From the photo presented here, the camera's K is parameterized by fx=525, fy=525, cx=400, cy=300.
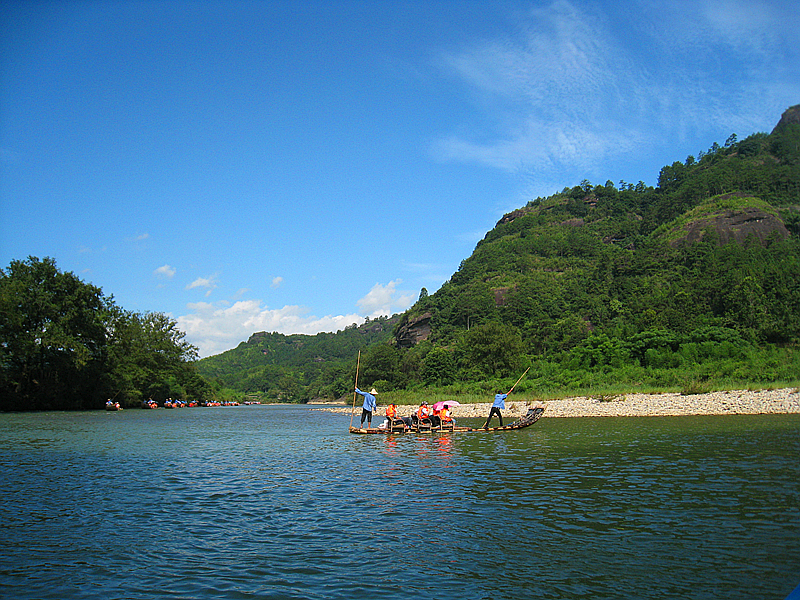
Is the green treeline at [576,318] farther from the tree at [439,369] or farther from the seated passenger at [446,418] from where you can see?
the seated passenger at [446,418]

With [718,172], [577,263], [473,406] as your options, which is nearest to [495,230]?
[577,263]

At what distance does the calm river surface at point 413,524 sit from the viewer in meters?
7.75

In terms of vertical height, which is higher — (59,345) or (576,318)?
(576,318)

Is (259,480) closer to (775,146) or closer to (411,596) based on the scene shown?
(411,596)

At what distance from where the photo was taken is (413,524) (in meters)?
11.0

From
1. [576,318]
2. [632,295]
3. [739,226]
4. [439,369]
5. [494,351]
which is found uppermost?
[739,226]

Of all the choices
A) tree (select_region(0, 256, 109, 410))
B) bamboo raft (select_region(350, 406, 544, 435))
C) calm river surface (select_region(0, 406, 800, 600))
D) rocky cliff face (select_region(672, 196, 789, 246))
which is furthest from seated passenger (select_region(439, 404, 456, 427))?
rocky cliff face (select_region(672, 196, 789, 246))

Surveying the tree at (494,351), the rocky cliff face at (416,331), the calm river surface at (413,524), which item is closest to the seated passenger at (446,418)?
the calm river surface at (413,524)

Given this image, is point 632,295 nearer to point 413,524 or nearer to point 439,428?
point 439,428

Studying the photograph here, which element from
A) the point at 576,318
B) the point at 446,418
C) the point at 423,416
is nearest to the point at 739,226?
the point at 576,318

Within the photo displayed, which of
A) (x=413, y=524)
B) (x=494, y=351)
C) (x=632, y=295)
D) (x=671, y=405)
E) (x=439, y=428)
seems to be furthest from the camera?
(x=632, y=295)

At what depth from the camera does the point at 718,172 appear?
458 feet

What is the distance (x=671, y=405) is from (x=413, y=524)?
34.4 metres

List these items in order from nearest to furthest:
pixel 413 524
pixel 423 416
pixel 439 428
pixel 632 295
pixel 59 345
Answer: pixel 413 524, pixel 439 428, pixel 423 416, pixel 59 345, pixel 632 295
